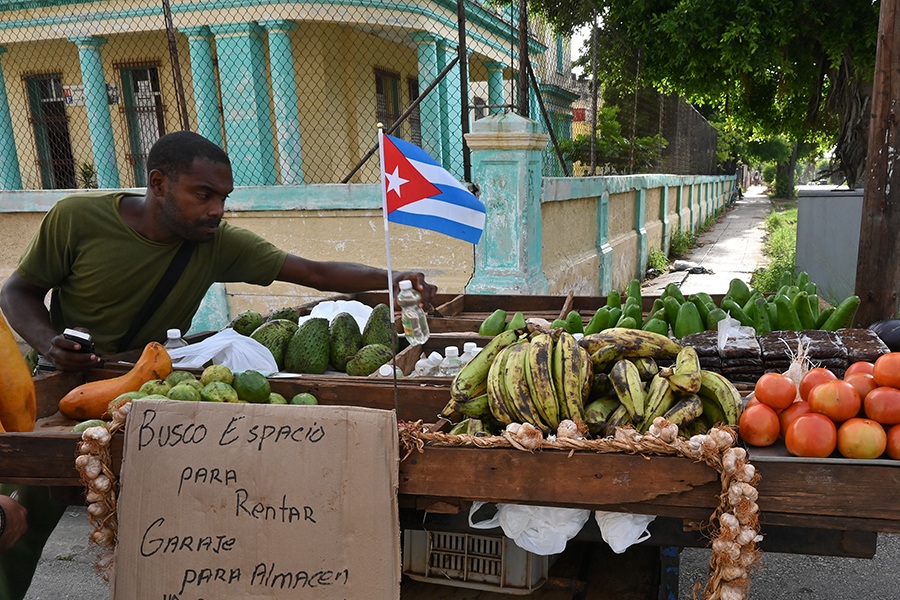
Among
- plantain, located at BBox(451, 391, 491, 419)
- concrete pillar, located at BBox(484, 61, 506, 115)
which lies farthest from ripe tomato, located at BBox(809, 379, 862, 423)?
concrete pillar, located at BBox(484, 61, 506, 115)

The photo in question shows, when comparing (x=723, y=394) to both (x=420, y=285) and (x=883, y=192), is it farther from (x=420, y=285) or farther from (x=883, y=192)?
(x=883, y=192)

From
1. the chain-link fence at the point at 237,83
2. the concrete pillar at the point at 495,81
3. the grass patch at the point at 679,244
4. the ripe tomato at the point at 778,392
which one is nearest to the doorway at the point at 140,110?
the chain-link fence at the point at 237,83

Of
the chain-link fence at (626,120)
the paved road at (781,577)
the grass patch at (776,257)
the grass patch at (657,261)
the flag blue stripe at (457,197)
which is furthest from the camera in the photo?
the grass patch at (657,261)

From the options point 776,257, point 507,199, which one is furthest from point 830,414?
point 776,257

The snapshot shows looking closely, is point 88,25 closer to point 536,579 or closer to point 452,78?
point 452,78

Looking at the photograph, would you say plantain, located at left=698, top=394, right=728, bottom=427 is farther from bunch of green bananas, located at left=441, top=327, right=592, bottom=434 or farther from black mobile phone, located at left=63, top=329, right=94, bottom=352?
black mobile phone, located at left=63, top=329, right=94, bottom=352

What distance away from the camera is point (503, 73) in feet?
53.9

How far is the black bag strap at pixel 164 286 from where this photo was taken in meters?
3.18

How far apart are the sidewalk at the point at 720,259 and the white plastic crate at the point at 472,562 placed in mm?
6355

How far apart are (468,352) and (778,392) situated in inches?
53.0

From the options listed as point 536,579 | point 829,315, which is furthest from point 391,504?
point 829,315

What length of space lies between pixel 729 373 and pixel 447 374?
3.50 ft

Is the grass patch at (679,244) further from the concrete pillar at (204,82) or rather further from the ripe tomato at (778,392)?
the ripe tomato at (778,392)

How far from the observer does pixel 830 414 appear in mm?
1897
